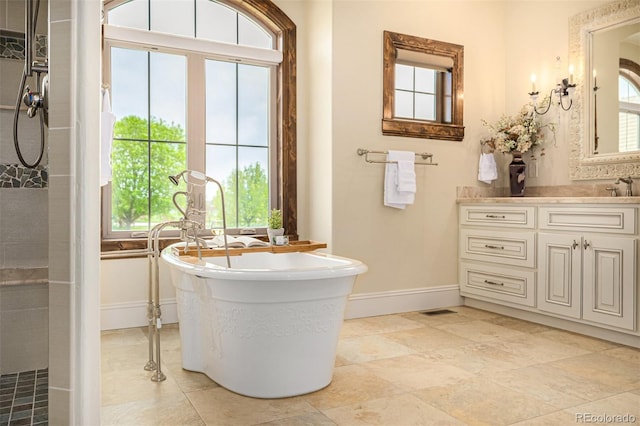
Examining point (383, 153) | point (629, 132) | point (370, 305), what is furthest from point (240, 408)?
point (629, 132)

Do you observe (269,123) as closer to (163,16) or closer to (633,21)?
(163,16)

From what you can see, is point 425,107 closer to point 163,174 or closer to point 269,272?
point 163,174

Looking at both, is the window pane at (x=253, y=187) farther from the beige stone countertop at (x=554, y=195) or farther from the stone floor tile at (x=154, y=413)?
the stone floor tile at (x=154, y=413)

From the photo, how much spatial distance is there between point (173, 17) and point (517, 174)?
3018 millimetres

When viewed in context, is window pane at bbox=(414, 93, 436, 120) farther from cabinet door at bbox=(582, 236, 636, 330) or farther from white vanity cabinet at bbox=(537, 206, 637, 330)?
cabinet door at bbox=(582, 236, 636, 330)

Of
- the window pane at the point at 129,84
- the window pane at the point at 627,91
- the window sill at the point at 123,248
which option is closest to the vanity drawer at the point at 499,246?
the window pane at the point at 627,91

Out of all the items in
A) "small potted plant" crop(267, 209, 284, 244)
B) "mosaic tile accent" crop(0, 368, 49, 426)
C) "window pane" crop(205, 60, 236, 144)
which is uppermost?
"window pane" crop(205, 60, 236, 144)

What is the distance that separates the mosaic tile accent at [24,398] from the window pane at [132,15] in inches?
94.2

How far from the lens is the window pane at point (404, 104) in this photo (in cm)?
416

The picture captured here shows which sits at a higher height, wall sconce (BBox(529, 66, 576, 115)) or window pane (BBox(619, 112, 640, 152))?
wall sconce (BBox(529, 66, 576, 115))

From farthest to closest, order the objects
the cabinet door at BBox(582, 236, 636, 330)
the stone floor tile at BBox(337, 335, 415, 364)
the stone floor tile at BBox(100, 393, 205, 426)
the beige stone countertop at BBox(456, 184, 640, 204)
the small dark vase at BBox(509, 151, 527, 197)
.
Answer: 1. the small dark vase at BBox(509, 151, 527, 197)
2. the beige stone countertop at BBox(456, 184, 640, 204)
3. the cabinet door at BBox(582, 236, 636, 330)
4. the stone floor tile at BBox(337, 335, 415, 364)
5. the stone floor tile at BBox(100, 393, 205, 426)

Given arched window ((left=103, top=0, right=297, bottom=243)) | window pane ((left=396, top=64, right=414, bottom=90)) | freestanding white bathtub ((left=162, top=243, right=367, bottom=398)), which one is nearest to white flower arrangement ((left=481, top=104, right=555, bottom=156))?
window pane ((left=396, top=64, right=414, bottom=90))

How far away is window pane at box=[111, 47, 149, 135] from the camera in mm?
3580

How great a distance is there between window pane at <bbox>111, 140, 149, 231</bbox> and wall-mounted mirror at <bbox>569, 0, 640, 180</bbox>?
328 cm
